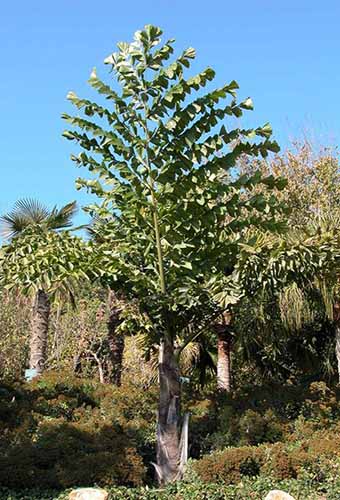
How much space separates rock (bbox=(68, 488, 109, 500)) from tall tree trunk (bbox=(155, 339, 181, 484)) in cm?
147

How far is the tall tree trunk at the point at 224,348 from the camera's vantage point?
1210 centimetres

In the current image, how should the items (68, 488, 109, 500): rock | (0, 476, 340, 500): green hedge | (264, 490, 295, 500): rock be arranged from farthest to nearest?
(0, 476, 340, 500): green hedge < (264, 490, 295, 500): rock < (68, 488, 109, 500): rock

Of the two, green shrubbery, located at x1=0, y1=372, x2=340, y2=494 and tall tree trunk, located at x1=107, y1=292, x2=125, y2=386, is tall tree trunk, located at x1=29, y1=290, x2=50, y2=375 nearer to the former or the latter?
green shrubbery, located at x1=0, y1=372, x2=340, y2=494

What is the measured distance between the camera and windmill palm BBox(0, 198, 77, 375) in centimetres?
1388

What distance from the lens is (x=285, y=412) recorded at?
10055 mm

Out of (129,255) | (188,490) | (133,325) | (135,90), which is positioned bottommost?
(188,490)

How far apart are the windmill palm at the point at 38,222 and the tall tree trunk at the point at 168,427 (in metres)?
7.04

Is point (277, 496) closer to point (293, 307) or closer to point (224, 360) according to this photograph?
point (293, 307)

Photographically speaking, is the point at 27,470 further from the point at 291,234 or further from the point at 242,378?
the point at 242,378

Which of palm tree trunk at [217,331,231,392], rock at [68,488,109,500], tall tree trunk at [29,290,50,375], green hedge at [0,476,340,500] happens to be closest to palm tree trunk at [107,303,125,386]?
tall tree trunk at [29,290,50,375]

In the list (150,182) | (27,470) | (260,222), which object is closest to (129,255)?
(150,182)

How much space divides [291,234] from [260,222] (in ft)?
7.31

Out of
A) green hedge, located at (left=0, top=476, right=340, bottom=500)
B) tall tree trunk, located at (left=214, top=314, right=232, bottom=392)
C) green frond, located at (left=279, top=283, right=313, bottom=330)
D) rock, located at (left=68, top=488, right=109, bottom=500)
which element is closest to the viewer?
rock, located at (left=68, top=488, right=109, bottom=500)

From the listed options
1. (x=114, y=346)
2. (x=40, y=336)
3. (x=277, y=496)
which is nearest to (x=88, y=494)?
(x=277, y=496)
